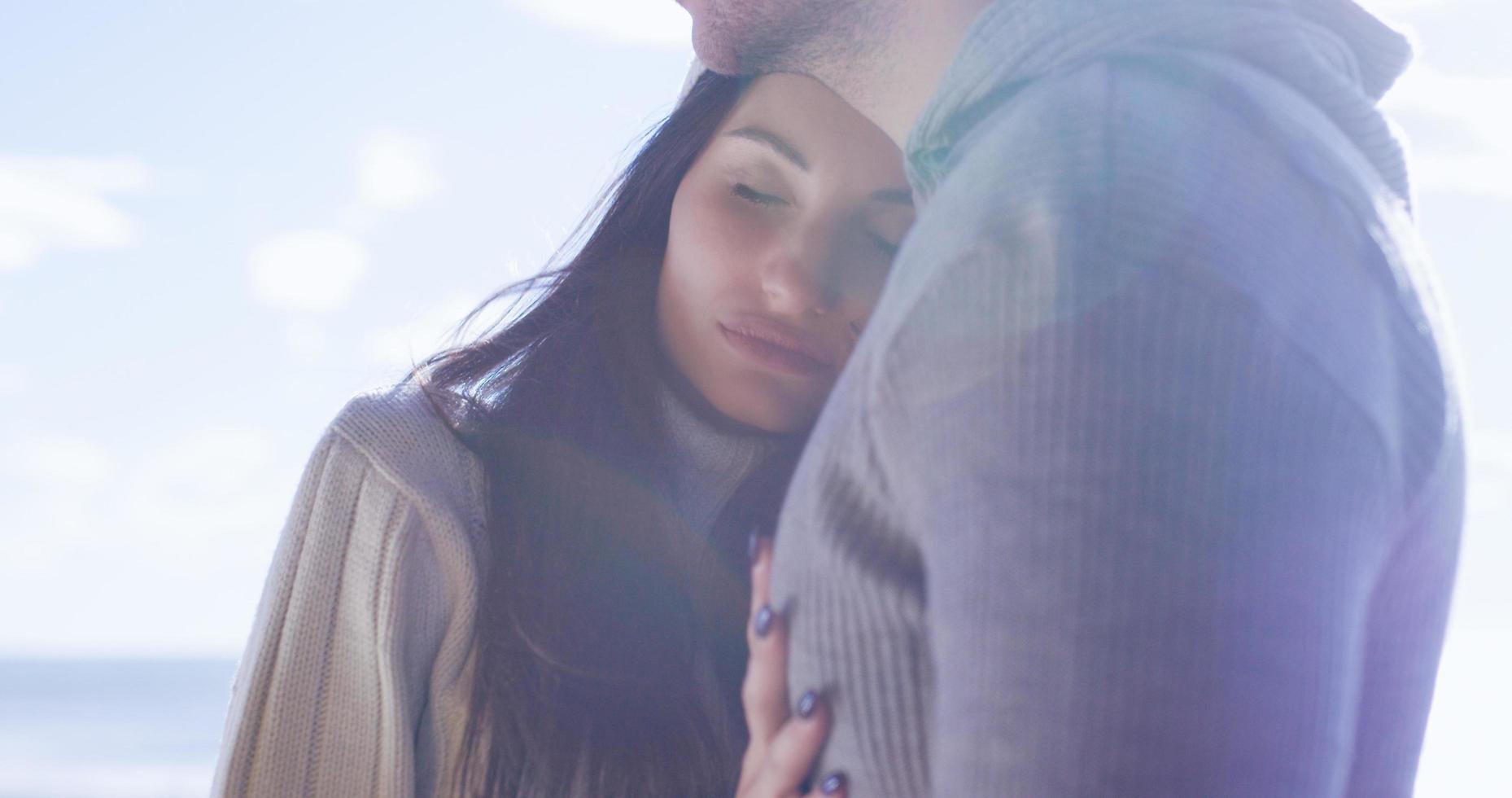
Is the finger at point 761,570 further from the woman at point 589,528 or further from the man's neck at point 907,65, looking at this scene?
the woman at point 589,528

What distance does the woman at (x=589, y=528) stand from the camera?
5.54 ft

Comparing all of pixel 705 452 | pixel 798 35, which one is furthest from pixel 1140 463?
pixel 705 452

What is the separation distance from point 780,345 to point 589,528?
0.40 meters

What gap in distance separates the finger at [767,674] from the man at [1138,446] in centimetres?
5

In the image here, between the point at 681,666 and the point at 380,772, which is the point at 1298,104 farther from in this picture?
the point at 380,772

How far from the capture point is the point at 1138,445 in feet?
1.95

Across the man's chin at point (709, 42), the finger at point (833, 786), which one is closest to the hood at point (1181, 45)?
the finger at point (833, 786)

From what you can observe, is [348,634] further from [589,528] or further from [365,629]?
[589,528]

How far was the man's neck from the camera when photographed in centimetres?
108

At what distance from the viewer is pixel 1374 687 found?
786 millimetres

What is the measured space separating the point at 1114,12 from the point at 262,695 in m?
1.42

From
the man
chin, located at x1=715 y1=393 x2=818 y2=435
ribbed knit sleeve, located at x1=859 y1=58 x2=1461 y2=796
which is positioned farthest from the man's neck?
chin, located at x1=715 y1=393 x2=818 y2=435

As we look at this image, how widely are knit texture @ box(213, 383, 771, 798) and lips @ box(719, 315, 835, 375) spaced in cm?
45

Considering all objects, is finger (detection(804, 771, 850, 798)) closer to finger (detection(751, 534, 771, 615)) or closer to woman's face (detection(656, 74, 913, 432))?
finger (detection(751, 534, 771, 615))
